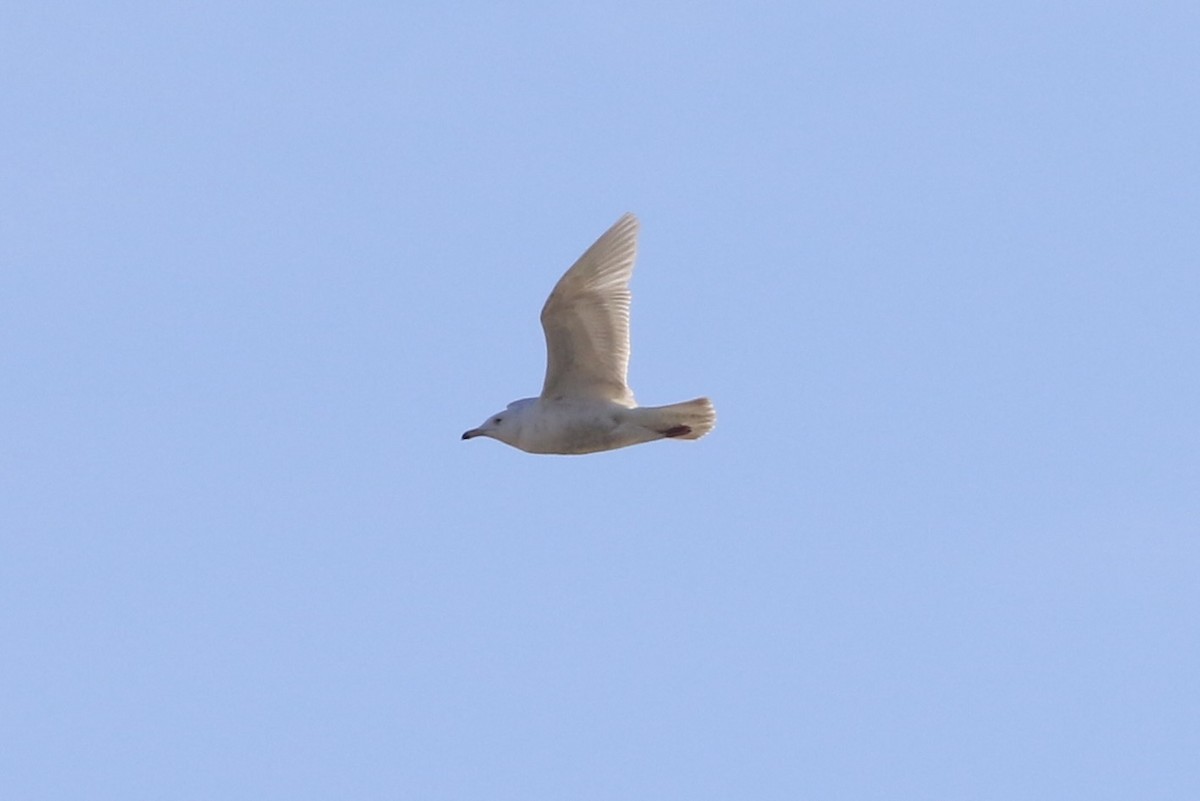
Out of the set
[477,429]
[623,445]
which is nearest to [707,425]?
[623,445]

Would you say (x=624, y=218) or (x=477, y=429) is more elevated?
(x=624, y=218)

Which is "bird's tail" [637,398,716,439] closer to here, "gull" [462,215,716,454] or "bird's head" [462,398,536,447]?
"gull" [462,215,716,454]

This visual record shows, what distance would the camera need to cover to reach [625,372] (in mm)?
22094

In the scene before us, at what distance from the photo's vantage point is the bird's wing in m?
21.7

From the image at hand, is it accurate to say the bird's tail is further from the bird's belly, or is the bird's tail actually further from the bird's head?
the bird's head

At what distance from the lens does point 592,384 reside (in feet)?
72.1

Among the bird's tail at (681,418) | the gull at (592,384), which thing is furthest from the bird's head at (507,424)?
the bird's tail at (681,418)

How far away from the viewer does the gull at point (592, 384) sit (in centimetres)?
2167

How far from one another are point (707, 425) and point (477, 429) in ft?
6.97

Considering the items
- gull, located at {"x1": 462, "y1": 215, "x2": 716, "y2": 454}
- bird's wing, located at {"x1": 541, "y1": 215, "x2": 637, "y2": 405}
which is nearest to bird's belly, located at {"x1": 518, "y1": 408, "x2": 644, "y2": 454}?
gull, located at {"x1": 462, "y1": 215, "x2": 716, "y2": 454}

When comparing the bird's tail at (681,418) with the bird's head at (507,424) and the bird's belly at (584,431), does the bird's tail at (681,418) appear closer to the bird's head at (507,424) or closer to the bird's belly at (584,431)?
the bird's belly at (584,431)

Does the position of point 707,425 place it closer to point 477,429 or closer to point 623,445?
point 623,445

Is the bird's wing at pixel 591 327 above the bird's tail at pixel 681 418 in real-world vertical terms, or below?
above

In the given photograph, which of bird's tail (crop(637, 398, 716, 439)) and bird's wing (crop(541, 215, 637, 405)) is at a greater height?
bird's wing (crop(541, 215, 637, 405))
